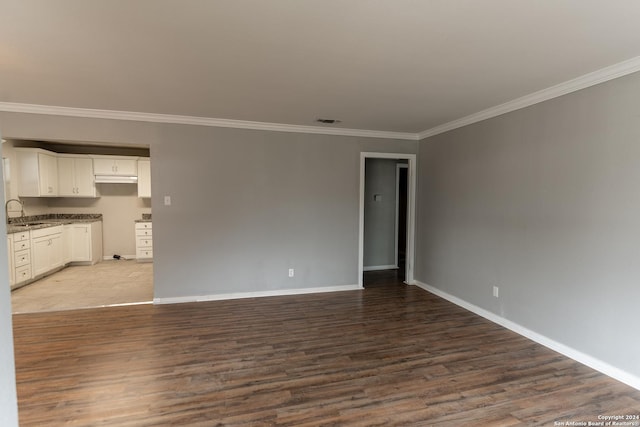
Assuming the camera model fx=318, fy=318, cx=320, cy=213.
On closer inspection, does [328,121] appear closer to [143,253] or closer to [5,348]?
[5,348]

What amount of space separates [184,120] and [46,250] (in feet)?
11.8

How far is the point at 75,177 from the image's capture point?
6.35m

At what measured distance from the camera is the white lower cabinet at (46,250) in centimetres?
502

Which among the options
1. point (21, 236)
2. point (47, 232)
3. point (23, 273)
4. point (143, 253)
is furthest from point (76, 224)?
point (23, 273)

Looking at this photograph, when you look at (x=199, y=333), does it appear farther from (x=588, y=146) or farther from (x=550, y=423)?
(x=588, y=146)

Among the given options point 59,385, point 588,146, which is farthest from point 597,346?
point 59,385

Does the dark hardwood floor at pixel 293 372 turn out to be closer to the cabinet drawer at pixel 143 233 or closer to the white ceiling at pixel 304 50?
the white ceiling at pixel 304 50

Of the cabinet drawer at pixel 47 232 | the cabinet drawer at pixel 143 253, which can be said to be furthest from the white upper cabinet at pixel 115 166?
the cabinet drawer at pixel 143 253

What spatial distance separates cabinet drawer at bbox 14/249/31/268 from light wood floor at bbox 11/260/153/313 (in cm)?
38

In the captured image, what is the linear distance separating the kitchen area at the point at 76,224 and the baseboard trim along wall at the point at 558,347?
4.21 m

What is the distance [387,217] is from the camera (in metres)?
6.20

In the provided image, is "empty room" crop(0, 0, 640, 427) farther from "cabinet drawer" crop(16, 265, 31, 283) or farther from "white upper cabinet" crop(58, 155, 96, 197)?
"white upper cabinet" crop(58, 155, 96, 197)

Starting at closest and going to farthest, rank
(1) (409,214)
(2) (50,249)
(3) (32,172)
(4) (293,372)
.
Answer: (4) (293,372) < (1) (409,214) < (2) (50,249) < (3) (32,172)

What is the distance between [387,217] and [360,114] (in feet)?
9.21
